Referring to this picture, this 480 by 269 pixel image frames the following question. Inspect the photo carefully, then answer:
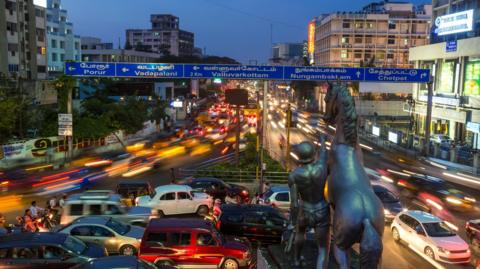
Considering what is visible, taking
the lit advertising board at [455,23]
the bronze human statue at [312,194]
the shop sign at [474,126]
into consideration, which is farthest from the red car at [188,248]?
the lit advertising board at [455,23]

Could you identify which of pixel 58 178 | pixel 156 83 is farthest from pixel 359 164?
pixel 156 83

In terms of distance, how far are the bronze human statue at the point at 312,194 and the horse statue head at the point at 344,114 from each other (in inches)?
19.4

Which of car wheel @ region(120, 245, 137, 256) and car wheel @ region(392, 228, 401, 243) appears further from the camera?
car wheel @ region(392, 228, 401, 243)

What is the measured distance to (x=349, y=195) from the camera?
721 cm

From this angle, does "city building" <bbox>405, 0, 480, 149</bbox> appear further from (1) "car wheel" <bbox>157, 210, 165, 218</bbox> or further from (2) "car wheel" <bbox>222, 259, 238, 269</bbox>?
(2) "car wheel" <bbox>222, 259, 238, 269</bbox>

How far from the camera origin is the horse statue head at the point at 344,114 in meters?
7.57

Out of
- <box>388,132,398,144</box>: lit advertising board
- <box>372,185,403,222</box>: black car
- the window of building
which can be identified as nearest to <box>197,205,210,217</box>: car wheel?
<box>372,185,403,222</box>: black car

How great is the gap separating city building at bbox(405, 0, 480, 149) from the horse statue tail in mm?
39521

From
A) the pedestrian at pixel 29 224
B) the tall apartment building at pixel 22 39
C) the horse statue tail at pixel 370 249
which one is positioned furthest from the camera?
the tall apartment building at pixel 22 39

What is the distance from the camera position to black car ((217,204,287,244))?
16.5 meters

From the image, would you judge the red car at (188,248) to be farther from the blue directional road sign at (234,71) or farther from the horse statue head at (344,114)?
the blue directional road sign at (234,71)

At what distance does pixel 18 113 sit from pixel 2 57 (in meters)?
19.4

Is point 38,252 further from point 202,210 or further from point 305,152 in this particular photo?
point 202,210

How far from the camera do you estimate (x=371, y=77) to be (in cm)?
3522
